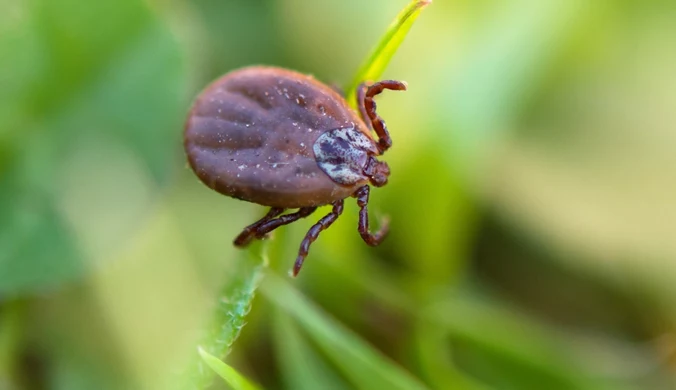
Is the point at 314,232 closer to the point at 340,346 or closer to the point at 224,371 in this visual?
the point at 340,346

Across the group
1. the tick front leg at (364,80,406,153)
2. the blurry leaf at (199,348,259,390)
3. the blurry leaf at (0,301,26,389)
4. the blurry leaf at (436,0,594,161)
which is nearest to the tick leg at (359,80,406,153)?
the tick front leg at (364,80,406,153)

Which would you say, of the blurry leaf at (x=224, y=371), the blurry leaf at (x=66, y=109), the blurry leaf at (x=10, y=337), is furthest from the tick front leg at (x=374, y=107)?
the blurry leaf at (x=10, y=337)

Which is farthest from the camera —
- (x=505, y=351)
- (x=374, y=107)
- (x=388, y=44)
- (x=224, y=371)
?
(x=505, y=351)

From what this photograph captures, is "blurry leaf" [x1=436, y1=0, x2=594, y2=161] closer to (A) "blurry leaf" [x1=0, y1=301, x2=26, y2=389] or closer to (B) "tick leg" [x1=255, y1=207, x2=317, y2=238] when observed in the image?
(B) "tick leg" [x1=255, y1=207, x2=317, y2=238]

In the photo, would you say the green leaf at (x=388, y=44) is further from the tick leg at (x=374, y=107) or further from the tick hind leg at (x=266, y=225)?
the tick hind leg at (x=266, y=225)

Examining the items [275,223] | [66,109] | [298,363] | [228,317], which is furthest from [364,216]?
[66,109]

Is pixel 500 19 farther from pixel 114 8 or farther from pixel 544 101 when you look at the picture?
pixel 114 8
